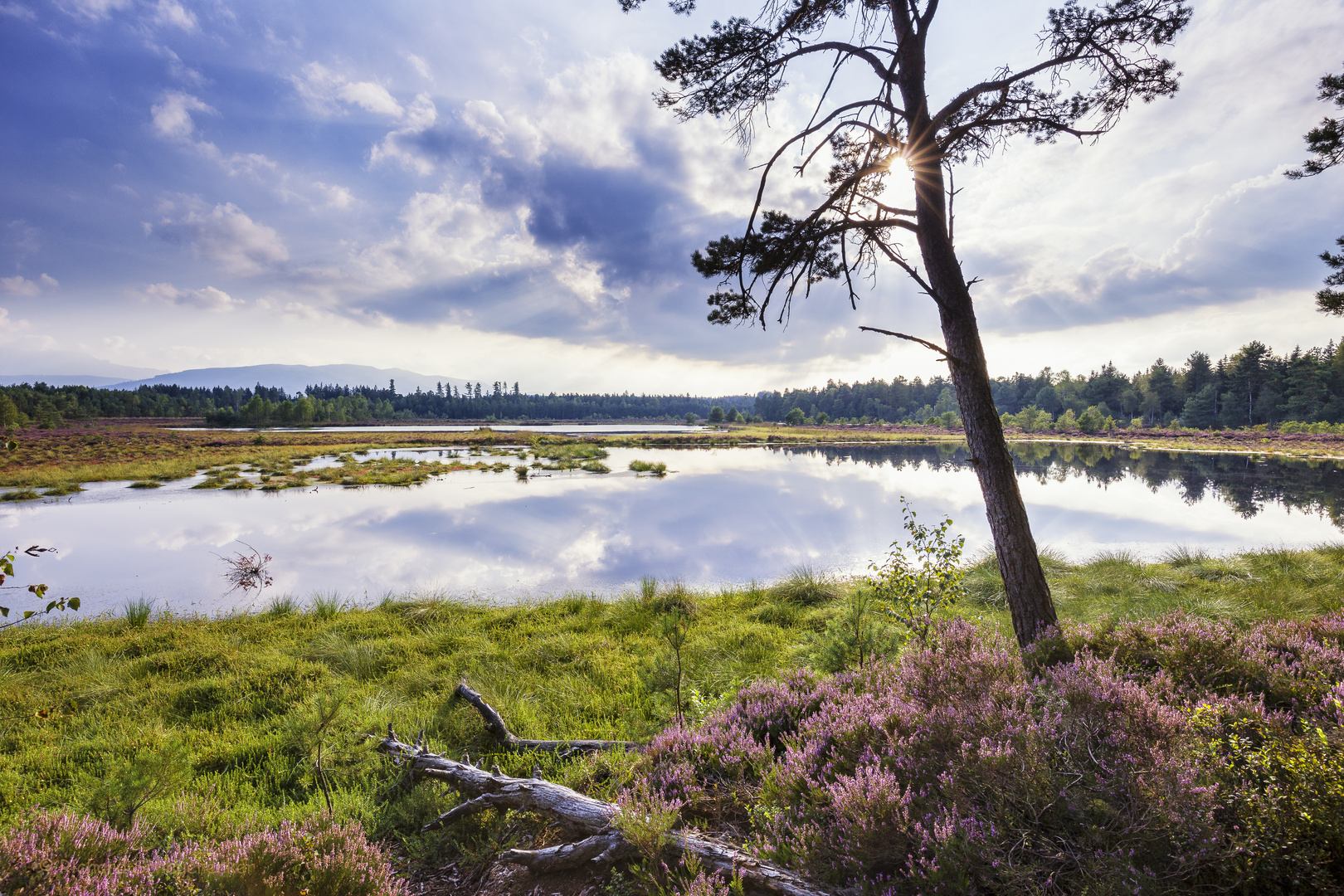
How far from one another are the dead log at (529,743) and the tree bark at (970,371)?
4058 millimetres

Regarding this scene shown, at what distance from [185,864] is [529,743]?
8.47 ft

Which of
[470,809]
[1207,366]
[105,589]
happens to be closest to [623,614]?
[470,809]

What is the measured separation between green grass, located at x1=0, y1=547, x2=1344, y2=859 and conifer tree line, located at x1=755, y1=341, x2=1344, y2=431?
3554 inches

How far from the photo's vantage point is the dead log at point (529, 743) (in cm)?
440

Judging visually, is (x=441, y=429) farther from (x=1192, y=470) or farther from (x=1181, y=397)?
(x=1181, y=397)

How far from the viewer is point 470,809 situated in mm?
3260

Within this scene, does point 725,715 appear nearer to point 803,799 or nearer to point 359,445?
point 803,799

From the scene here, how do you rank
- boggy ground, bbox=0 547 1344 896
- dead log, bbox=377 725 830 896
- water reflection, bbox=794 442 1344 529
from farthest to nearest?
water reflection, bbox=794 442 1344 529 → boggy ground, bbox=0 547 1344 896 → dead log, bbox=377 725 830 896

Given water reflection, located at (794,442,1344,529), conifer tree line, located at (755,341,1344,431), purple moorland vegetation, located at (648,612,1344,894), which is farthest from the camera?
conifer tree line, located at (755,341,1344,431)

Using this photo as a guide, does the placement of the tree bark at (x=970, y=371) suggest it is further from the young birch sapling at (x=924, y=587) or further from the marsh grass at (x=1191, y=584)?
the marsh grass at (x=1191, y=584)

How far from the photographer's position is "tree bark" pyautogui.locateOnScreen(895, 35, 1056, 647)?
4.76 meters

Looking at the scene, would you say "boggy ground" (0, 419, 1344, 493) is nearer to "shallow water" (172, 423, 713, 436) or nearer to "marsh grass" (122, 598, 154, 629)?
"shallow water" (172, 423, 713, 436)

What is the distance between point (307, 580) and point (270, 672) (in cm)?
632

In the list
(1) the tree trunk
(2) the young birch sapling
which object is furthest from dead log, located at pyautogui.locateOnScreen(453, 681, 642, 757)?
(1) the tree trunk
